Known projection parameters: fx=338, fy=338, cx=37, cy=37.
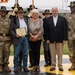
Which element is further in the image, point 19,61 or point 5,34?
point 19,61

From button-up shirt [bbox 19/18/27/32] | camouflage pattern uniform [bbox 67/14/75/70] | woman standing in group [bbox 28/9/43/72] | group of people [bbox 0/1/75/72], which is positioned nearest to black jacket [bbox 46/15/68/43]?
group of people [bbox 0/1/75/72]

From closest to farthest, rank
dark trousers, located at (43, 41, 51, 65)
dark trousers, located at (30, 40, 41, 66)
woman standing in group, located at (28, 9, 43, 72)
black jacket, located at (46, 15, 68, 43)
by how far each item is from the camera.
→ woman standing in group, located at (28, 9, 43, 72)
black jacket, located at (46, 15, 68, 43)
dark trousers, located at (30, 40, 41, 66)
dark trousers, located at (43, 41, 51, 65)

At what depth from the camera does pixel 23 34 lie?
30.8ft

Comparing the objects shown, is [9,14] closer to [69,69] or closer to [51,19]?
[51,19]

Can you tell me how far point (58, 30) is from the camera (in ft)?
31.2

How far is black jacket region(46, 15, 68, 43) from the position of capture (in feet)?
31.2

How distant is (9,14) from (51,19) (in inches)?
55.2

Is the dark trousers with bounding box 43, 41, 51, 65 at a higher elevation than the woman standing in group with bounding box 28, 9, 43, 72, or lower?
lower

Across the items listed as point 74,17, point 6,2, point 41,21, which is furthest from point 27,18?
point 6,2

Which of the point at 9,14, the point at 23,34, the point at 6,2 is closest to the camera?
the point at 23,34

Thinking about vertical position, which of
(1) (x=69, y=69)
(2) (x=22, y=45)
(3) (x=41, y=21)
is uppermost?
(3) (x=41, y=21)

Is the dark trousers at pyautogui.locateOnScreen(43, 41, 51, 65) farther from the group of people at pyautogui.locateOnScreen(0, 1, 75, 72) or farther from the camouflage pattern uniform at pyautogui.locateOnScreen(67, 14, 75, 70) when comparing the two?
the camouflage pattern uniform at pyautogui.locateOnScreen(67, 14, 75, 70)

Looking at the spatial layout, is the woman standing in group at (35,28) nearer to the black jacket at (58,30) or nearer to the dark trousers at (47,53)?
the black jacket at (58,30)

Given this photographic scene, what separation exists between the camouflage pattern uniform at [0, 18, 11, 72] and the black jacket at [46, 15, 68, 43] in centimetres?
114
